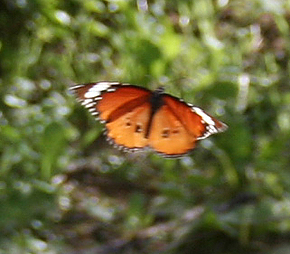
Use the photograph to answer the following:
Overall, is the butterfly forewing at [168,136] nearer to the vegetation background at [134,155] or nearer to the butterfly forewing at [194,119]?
the butterfly forewing at [194,119]

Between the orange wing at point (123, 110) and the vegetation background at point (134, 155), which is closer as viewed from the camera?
the orange wing at point (123, 110)

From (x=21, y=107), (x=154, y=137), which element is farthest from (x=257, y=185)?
(x=154, y=137)

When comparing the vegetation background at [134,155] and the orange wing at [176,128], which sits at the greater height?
the vegetation background at [134,155]

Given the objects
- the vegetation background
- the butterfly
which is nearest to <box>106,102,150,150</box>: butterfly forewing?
the butterfly

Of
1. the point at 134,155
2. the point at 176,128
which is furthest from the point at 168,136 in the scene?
the point at 134,155

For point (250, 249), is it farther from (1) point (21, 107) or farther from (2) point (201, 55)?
(1) point (21, 107)

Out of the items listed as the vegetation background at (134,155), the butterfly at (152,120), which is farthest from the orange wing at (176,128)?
the vegetation background at (134,155)
